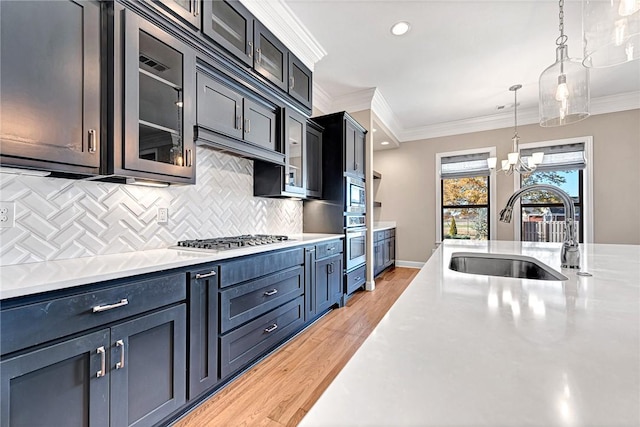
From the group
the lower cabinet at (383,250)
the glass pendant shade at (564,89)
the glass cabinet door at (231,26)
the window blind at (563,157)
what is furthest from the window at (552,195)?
the glass cabinet door at (231,26)

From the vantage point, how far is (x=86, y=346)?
1114 millimetres

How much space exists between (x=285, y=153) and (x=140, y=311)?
1805mm

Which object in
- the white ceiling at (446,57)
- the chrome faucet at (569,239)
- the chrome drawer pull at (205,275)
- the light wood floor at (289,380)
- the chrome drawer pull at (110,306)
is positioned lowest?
the light wood floor at (289,380)

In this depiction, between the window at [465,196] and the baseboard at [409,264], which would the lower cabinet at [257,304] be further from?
the window at [465,196]

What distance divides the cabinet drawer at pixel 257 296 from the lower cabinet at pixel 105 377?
30 centimetres

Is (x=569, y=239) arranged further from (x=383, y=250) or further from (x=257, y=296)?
(x=383, y=250)

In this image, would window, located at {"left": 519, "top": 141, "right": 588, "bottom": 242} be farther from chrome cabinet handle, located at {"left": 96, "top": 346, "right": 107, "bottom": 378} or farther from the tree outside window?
chrome cabinet handle, located at {"left": 96, "top": 346, "right": 107, "bottom": 378}

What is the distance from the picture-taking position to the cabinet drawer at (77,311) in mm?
946

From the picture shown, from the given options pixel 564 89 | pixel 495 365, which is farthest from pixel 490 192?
pixel 495 365

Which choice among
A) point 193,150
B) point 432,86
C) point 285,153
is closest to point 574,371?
point 193,150

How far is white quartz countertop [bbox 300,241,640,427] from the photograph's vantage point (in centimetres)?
32

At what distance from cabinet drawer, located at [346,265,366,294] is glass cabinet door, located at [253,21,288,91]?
2.33 meters

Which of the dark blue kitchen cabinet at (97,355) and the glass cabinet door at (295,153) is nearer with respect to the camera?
A: the dark blue kitchen cabinet at (97,355)

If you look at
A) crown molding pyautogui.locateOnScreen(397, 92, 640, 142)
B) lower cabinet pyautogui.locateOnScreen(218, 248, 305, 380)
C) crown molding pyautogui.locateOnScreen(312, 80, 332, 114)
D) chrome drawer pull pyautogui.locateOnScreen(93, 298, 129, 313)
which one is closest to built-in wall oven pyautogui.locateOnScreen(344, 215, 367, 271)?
lower cabinet pyautogui.locateOnScreen(218, 248, 305, 380)
